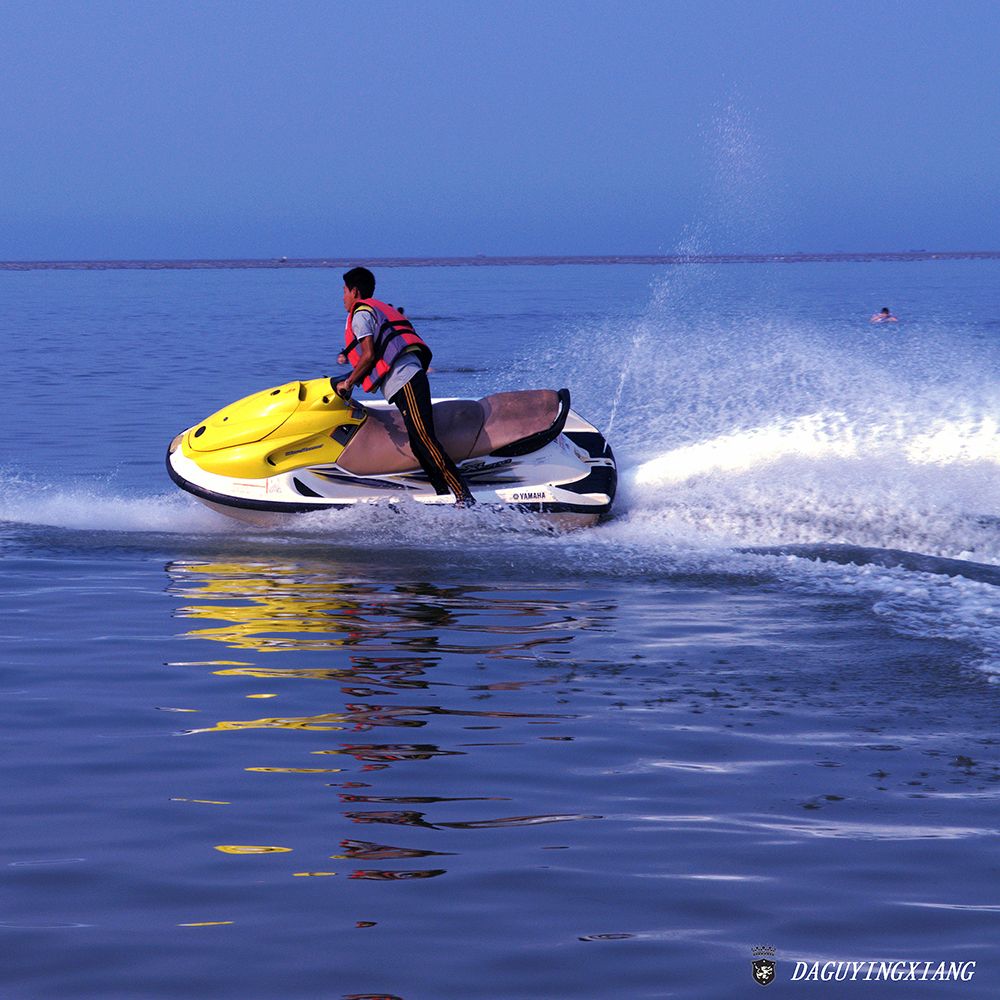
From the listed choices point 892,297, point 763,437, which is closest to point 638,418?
point 763,437

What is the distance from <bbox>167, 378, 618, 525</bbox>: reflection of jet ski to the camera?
952 cm

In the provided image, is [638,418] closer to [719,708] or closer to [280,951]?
[719,708]

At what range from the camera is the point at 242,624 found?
7.31 m

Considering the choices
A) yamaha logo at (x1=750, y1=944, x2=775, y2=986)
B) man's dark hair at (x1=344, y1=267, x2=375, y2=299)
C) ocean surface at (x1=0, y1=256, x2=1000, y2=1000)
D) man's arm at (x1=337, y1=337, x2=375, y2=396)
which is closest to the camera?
yamaha logo at (x1=750, y1=944, x2=775, y2=986)

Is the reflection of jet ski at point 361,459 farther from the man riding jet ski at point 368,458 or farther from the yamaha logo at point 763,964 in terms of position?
the yamaha logo at point 763,964

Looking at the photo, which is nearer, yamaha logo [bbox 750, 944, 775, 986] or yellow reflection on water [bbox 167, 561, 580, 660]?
yamaha logo [bbox 750, 944, 775, 986]

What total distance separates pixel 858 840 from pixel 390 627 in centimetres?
334

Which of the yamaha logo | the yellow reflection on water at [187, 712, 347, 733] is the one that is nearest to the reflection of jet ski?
the yellow reflection on water at [187, 712, 347, 733]

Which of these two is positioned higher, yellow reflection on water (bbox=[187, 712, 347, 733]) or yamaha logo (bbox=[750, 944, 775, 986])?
yamaha logo (bbox=[750, 944, 775, 986])

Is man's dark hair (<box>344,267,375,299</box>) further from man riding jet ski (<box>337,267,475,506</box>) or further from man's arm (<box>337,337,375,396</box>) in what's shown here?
man's arm (<box>337,337,375,396</box>)

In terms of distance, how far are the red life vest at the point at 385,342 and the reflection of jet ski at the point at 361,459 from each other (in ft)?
1.25

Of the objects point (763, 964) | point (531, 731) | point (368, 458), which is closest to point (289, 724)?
point (531, 731)

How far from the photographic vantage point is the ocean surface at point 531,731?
3.66 meters

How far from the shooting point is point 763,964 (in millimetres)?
3506
